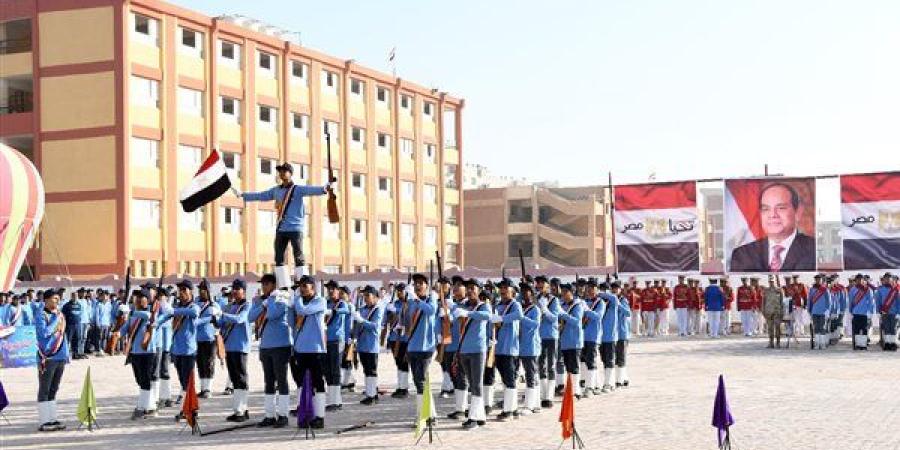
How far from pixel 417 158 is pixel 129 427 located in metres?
56.5

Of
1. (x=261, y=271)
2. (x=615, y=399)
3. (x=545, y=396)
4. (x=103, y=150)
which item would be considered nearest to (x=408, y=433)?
(x=545, y=396)

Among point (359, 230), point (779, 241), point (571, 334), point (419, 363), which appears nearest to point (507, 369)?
point (419, 363)

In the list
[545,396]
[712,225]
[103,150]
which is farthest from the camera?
[712,225]

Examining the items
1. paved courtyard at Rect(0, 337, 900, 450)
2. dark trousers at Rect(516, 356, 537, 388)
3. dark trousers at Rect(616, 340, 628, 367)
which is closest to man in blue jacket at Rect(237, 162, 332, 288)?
paved courtyard at Rect(0, 337, 900, 450)

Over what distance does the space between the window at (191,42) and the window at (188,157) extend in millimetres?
4440

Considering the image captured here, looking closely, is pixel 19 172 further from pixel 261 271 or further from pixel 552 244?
pixel 552 244

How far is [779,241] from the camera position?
38.1 m

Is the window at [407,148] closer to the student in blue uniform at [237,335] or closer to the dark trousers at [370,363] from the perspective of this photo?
the dark trousers at [370,363]

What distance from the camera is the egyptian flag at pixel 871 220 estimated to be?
121 feet

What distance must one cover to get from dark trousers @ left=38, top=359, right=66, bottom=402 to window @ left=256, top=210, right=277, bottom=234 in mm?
41882

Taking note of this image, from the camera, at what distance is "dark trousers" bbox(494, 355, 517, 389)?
17609mm

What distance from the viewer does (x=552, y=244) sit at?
96938mm

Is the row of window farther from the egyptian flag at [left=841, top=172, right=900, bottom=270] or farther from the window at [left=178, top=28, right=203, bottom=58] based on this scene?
the egyptian flag at [left=841, top=172, right=900, bottom=270]

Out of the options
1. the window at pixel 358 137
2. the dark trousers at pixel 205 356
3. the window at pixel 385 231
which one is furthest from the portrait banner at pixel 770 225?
the window at pixel 385 231
